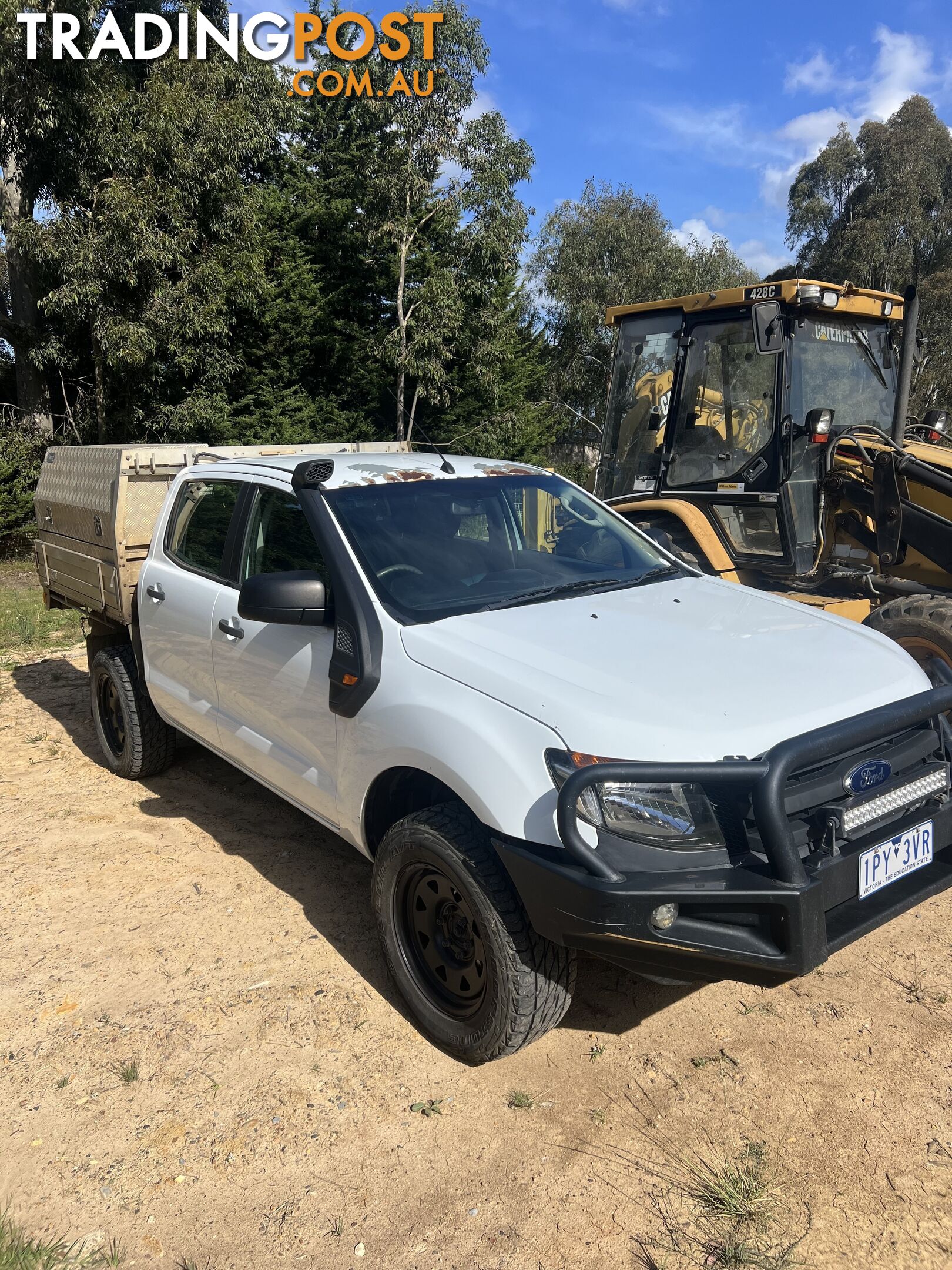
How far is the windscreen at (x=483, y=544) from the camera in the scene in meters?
3.43

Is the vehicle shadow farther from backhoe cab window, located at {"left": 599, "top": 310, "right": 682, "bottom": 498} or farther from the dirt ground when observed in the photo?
backhoe cab window, located at {"left": 599, "top": 310, "right": 682, "bottom": 498}

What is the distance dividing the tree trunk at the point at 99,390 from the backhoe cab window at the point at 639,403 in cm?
1123

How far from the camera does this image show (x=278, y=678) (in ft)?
12.1

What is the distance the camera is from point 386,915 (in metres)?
3.19

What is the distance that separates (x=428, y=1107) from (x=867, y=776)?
1.65m

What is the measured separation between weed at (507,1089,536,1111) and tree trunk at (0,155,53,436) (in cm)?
1585

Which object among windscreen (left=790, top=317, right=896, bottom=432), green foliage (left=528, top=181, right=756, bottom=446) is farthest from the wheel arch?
green foliage (left=528, top=181, right=756, bottom=446)

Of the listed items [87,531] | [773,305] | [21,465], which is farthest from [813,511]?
[21,465]

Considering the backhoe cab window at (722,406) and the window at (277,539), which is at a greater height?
the backhoe cab window at (722,406)

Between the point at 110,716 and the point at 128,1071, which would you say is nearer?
the point at 128,1071

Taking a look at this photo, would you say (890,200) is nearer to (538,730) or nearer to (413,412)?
(413,412)

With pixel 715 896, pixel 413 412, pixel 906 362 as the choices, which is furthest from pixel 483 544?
pixel 413 412

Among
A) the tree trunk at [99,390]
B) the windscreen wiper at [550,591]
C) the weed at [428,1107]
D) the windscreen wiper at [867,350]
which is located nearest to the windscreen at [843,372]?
the windscreen wiper at [867,350]

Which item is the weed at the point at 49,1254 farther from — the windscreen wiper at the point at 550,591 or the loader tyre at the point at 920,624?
the loader tyre at the point at 920,624
